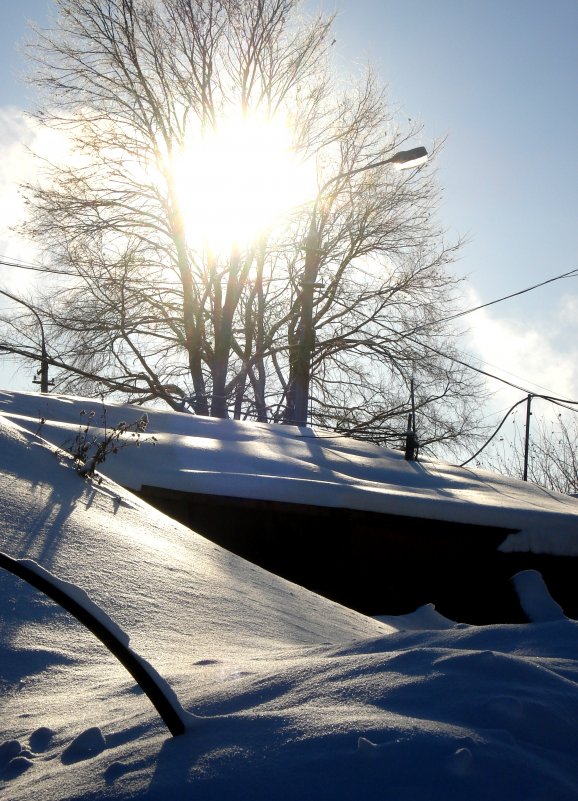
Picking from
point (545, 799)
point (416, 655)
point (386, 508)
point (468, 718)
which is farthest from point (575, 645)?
point (386, 508)

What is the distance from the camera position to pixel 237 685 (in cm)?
236

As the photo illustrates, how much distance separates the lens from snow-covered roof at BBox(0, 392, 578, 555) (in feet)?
26.6

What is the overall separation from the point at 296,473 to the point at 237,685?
6.60 meters

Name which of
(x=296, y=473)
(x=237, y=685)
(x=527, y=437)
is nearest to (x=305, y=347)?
(x=527, y=437)

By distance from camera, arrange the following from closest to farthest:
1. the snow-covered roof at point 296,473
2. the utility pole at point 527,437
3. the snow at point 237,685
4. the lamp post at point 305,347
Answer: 1. the snow at point 237,685
2. the snow-covered roof at point 296,473
3. the utility pole at point 527,437
4. the lamp post at point 305,347

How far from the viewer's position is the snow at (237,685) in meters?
1.63

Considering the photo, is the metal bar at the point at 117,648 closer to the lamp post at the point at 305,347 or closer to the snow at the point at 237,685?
the snow at the point at 237,685

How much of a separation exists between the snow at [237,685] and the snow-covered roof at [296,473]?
239 cm

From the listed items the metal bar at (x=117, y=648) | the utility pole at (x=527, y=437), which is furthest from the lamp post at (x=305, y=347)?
the metal bar at (x=117, y=648)

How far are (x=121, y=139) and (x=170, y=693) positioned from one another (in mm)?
20163

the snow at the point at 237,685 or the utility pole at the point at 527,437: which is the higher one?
the utility pole at the point at 527,437

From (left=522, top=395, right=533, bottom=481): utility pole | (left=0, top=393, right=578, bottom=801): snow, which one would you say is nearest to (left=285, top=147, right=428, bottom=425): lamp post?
(left=522, top=395, right=533, bottom=481): utility pole

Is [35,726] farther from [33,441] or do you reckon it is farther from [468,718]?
[33,441]

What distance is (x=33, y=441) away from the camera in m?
6.20
